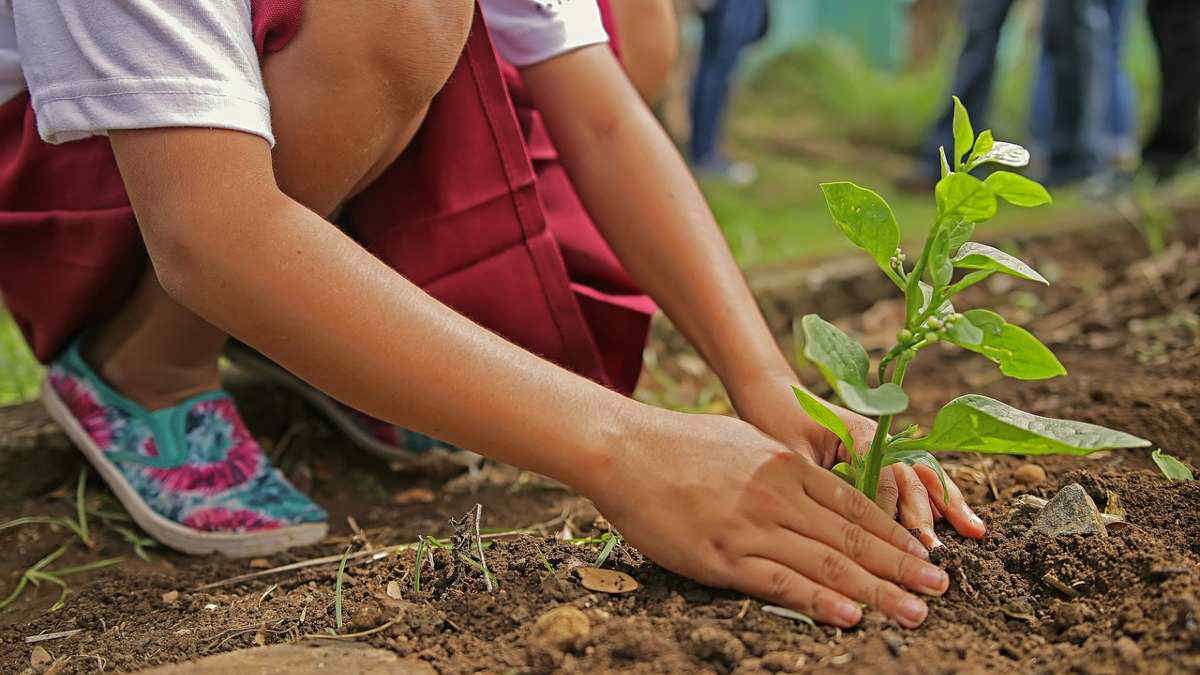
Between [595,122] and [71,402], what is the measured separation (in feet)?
3.04

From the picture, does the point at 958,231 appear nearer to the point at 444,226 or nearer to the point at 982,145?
the point at 982,145

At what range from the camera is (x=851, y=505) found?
114 centimetres

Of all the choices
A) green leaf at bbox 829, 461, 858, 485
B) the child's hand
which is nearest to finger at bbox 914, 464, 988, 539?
the child's hand

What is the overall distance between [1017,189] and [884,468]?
0.37 metres

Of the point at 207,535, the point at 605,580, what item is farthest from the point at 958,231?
the point at 207,535

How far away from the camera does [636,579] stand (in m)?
1.22

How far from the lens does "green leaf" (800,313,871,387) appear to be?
1032 mm

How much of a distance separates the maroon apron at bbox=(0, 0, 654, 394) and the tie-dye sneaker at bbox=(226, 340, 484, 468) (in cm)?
30

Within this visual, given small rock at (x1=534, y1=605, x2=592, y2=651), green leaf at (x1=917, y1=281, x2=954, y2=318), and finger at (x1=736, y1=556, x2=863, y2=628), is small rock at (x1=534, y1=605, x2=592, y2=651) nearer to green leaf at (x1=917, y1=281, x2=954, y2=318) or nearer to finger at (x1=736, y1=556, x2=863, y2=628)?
finger at (x1=736, y1=556, x2=863, y2=628)

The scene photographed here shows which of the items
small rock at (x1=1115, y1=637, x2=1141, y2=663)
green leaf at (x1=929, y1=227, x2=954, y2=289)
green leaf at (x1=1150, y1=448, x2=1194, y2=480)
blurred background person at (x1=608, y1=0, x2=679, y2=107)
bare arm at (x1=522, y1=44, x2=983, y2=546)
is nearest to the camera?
small rock at (x1=1115, y1=637, x2=1141, y2=663)

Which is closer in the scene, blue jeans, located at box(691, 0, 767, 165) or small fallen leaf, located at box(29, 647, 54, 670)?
small fallen leaf, located at box(29, 647, 54, 670)

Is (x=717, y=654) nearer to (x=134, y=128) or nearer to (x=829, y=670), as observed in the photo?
(x=829, y=670)

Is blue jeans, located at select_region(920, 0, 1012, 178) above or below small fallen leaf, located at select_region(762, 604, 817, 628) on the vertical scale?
below

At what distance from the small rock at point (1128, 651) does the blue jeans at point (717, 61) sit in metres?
3.91
